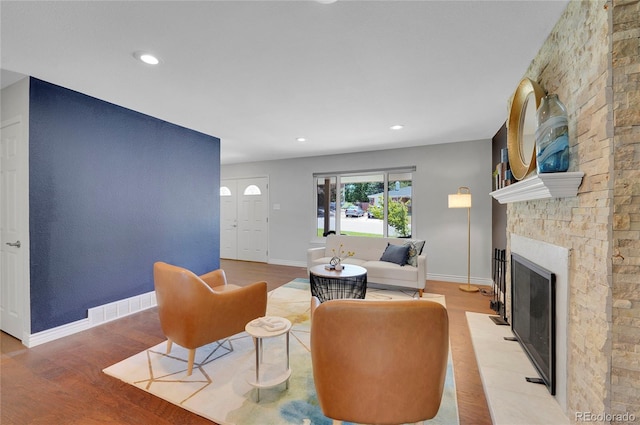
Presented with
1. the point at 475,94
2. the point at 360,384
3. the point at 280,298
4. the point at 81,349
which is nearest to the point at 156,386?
the point at 81,349

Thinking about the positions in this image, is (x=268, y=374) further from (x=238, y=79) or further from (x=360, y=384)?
(x=238, y=79)

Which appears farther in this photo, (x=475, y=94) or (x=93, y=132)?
(x=93, y=132)

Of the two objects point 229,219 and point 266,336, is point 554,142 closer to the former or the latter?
point 266,336

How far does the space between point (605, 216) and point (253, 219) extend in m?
6.23

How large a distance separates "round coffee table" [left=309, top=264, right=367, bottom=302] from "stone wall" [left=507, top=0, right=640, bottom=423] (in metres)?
2.10

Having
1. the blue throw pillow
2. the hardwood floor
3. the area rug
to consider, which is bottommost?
the hardwood floor

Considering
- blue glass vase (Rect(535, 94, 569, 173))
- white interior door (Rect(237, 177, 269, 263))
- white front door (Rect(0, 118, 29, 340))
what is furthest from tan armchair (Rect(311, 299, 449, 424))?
white interior door (Rect(237, 177, 269, 263))

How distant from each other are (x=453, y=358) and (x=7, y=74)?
478cm

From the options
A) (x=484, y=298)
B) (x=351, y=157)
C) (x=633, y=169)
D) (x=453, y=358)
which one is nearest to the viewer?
(x=633, y=169)

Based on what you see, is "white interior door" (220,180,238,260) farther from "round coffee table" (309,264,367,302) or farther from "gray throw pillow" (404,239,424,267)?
"gray throw pillow" (404,239,424,267)

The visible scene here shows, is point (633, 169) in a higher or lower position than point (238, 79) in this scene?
lower

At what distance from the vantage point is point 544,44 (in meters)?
1.94

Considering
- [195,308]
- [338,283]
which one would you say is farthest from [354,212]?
[195,308]

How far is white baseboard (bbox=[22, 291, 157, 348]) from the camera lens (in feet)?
8.50
